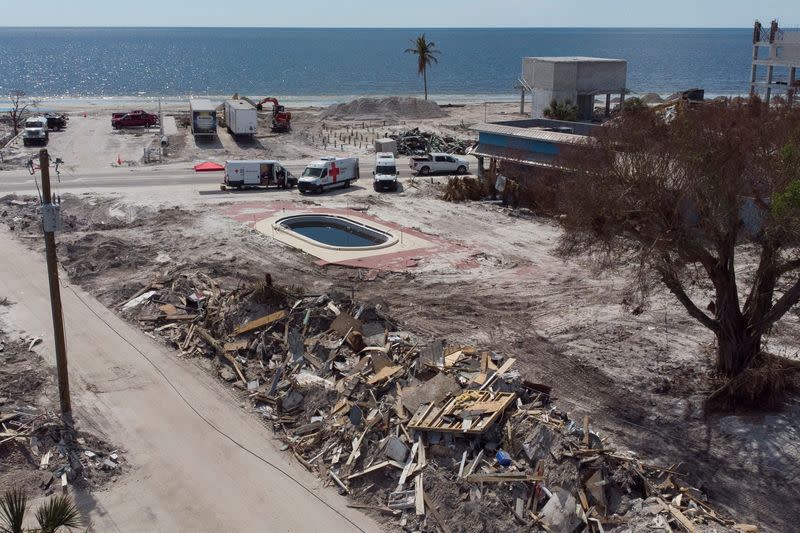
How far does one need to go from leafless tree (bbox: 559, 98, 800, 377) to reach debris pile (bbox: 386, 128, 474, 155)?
1576 inches

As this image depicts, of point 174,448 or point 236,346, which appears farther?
point 236,346

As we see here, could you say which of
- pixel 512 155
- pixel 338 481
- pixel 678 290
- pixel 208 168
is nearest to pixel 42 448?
pixel 338 481

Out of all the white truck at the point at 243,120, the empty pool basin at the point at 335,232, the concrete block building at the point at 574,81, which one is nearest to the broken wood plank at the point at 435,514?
the empty pool basin at the point at 335,232

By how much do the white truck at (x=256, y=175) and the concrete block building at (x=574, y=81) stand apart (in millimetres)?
29599

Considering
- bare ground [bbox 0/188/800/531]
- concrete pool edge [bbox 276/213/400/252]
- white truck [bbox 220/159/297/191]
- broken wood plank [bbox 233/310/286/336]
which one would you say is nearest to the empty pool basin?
concrete pool edge [bbox 276/213/400/252]

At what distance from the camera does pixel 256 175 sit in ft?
151

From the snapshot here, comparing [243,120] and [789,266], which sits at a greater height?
[243,120]

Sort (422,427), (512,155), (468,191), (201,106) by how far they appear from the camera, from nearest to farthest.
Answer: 1. (422,427)
2. (512,155)
3. (468,191)
4. (201,106)

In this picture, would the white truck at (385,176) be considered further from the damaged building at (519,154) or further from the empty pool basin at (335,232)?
the empty pool basin at (335,232)

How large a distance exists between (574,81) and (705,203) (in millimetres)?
53100

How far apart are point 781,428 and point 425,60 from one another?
244ft

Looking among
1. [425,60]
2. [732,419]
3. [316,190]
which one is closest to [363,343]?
A: [732,419]

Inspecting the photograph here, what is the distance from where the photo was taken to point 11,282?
29.7 metres

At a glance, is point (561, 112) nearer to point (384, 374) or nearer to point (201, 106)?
point (201, 106)
